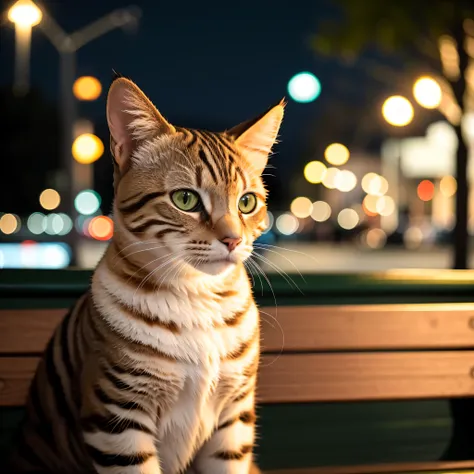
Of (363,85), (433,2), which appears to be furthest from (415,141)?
(433,2)

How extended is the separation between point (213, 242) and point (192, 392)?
445mm

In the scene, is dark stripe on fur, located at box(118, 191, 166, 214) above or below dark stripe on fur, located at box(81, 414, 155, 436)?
above

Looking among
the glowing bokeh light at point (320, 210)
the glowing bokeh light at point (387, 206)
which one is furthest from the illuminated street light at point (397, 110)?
the glowing bokeh light at point (320, 210)

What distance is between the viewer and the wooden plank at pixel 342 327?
122 inches

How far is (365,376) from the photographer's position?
11.0ft

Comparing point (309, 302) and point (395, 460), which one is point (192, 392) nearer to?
point (309, 302)

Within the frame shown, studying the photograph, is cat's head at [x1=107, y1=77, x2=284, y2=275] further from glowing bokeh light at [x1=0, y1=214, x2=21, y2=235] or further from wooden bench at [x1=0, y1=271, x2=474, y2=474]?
glowing bokeh light at [x1=0, y1=214, x2=21, y2=235]

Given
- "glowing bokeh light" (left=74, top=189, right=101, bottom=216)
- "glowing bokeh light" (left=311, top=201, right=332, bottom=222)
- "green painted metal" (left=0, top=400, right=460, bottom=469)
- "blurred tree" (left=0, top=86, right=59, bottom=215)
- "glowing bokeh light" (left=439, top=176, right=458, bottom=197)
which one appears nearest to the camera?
"green painted metal" (left=0, top=400, right=460, bottom=469)

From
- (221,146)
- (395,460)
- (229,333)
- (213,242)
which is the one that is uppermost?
(221,146)

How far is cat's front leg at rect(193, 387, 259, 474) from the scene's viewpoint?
8.07 ft

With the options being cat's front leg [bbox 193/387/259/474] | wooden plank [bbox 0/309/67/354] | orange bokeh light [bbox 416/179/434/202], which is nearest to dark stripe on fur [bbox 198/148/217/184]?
cat's front leg [bbox 193/387/259/474]

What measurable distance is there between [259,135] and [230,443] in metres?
0.97

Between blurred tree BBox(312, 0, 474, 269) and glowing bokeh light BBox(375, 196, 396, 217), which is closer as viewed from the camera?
blurred tree BBox(312, 0, 474, 269)

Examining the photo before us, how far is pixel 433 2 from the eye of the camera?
15.3 meters
